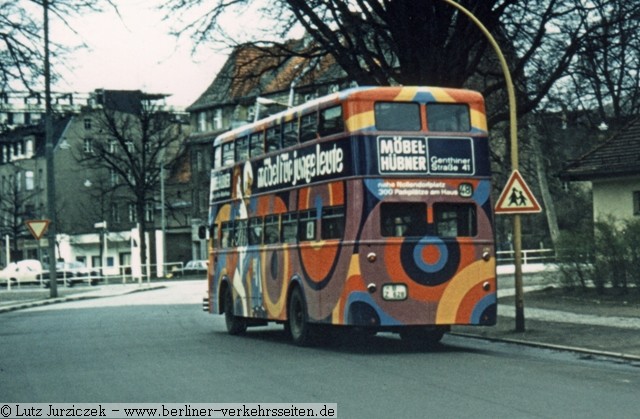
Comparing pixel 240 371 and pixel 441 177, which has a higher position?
pixel 441 177

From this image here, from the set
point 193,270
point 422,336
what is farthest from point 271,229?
point 193,270

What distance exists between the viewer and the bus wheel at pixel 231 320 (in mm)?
27234

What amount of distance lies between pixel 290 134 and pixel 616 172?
58.6 ft

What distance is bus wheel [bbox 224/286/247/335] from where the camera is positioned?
2723 cm

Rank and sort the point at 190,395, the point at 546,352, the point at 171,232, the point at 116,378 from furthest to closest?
the point at 171,232 → the point at 546,352 → the point at 116,378 → the point at 190,395

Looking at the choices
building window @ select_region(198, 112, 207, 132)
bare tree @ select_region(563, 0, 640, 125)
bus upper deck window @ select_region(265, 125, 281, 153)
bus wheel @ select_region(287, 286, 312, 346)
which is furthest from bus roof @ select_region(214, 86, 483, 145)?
building window @ select_region(198, 112, 207, 132)

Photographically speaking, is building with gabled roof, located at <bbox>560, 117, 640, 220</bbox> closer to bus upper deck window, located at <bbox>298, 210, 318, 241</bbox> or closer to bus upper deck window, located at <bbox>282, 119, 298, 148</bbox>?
bus upper deck window, located at <bbox>282, 119, 298, 148</bbox>

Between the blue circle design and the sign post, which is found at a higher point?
the sign post

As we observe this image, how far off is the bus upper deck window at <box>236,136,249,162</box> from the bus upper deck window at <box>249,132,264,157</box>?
0.26m

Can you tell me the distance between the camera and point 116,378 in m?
16.4

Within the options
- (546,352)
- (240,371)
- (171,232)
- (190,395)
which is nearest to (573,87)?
(546,352)

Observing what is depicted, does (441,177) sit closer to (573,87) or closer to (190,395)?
(190,395)

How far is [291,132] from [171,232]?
9044 cm

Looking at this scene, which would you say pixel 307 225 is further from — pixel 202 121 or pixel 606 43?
pixel 202 121
